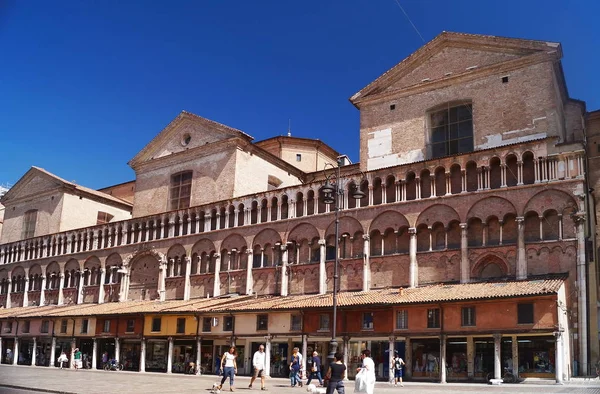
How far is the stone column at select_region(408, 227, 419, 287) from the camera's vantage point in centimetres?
3291

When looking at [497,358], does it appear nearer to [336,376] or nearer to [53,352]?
[336,376]

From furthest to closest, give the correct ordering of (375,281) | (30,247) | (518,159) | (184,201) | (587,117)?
(30,247) → (184,201) → (587,117) → (375,281) → (518,159)

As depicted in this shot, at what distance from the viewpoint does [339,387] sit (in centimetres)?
1570

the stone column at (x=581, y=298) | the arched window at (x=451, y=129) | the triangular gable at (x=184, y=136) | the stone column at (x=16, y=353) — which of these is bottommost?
the stone column at (x=16, y=353)

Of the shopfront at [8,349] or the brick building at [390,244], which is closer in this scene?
the brick building at [390,244]

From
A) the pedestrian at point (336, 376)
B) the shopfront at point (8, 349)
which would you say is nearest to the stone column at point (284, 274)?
the pedestrian at point (336, 376)

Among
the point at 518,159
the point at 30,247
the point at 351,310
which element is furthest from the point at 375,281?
the point at 30,247

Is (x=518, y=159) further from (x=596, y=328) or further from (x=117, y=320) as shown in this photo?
(x=117, y=320)

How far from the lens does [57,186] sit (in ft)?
187

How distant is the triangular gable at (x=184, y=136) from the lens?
46656 millimetres

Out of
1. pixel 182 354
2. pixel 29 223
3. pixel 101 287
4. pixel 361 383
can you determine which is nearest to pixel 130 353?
pixel 182 354

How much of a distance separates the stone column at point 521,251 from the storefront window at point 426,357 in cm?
507

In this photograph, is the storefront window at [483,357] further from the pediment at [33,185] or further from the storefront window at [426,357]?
the pediment at [33,185]

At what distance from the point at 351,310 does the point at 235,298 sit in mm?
10180
